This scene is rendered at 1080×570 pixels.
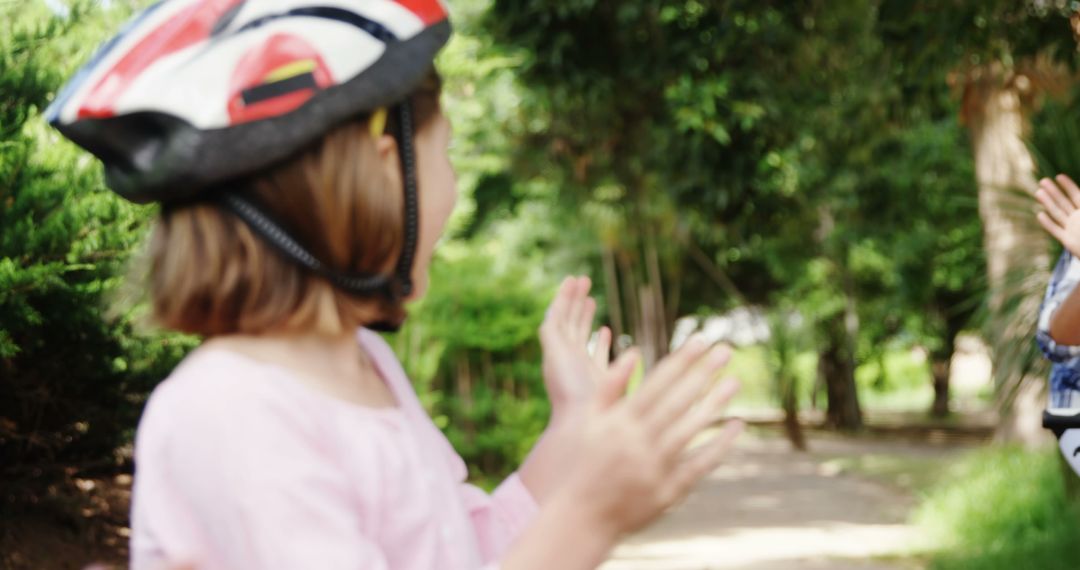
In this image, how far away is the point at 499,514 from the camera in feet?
5.16

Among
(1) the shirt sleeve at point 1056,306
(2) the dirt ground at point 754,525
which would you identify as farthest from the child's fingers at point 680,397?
(2) the dirt ground at point 754,525

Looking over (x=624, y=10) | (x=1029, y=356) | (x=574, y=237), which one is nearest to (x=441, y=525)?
(x=1029, y=356)

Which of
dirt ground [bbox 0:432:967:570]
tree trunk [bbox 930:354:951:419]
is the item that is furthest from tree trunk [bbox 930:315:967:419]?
dirt ground [bbox 0:432:967:570]

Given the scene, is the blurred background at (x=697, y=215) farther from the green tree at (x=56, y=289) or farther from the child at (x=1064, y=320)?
the child at (x=1064, y=320)

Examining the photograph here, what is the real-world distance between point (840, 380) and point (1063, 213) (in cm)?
2456

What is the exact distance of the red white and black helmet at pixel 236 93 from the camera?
3.88 ft

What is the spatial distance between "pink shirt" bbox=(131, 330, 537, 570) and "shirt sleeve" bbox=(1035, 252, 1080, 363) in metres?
2.78

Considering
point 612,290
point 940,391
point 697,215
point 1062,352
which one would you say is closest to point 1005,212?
point 1062,352

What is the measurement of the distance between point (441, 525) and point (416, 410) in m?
0.19

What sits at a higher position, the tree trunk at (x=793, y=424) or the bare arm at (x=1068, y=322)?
the bare arm at (x=1068, y=322)

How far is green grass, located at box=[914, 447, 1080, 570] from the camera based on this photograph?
22.5 feet

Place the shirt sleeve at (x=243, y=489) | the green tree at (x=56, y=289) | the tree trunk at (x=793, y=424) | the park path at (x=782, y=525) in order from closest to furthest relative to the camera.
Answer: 1. the shirt sleeve at (x=243, y=489)
2. the green tree at (x=56, y=289)
3. the park path at (x=782, y=525)
4. the tree trunk at (x=793, y=424)

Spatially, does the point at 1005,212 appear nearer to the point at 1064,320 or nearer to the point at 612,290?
the point at 1064,320

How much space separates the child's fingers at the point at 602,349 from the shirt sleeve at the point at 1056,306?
2.33 metres
